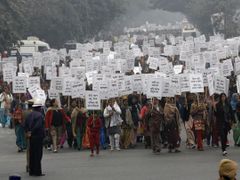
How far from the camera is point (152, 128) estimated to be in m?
18.9

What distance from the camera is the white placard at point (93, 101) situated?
19.5 m

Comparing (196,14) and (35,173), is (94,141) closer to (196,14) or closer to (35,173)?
(35,173)

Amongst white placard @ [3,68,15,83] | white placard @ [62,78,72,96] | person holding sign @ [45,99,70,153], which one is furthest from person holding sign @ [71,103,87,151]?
white placard @ [3,68,15,83]

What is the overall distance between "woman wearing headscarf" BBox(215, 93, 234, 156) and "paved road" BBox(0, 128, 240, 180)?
427mm

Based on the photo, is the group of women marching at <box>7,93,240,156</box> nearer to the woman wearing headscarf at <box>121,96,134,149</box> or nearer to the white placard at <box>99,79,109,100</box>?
the woman wearing headscarf at <box>121,96,134,149</box>

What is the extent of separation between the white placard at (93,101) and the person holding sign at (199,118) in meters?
2.17

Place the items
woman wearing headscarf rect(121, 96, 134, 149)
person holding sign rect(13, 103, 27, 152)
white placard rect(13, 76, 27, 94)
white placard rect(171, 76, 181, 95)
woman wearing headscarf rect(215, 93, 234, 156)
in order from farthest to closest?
1. white placard rect(13, 76, 27, 94)
2. white placard rect(171, 76, 181, 95)
3. person holding sign rect(13, 103, 27, 152)
4. woman wearing headscarf rect(121, 96, 134, 149)
5. woman wearing headscarf rect(215, 93, 234, 156)

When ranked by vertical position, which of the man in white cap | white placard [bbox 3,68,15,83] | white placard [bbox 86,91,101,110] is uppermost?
white placard [bbox 3,68,15,83]

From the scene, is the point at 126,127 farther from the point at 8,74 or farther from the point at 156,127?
the point at 8,74

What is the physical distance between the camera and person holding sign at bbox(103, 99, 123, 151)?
19891mm

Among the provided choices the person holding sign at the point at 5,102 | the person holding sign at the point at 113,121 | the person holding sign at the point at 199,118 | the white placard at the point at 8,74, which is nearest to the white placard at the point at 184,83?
the person holding sign at the point at 199,118

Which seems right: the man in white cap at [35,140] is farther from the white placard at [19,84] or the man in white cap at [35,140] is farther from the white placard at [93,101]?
the white placard at [19,84]

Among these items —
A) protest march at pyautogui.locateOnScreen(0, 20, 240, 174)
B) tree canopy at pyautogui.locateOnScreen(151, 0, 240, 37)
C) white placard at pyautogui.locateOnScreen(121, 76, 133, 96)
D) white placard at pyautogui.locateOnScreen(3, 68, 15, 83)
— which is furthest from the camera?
tree canopy at pyautogui.locateOnScreen(151, 0, 240, 37)

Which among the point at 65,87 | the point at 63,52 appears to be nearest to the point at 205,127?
the point at 65,87
